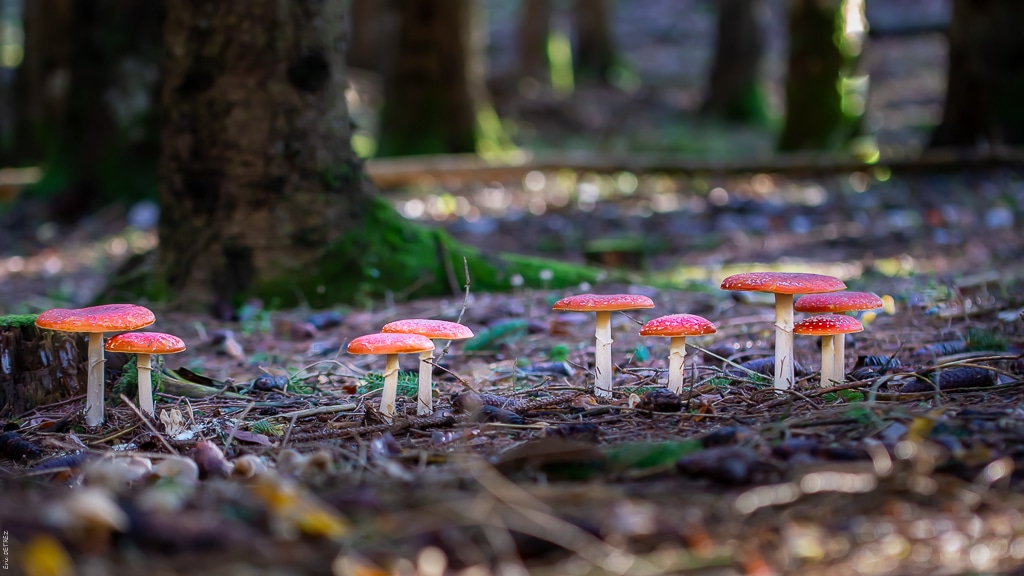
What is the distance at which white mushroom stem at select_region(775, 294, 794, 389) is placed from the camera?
3.43 metres

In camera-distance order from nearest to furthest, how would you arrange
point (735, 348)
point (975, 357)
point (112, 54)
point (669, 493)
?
point (669, 493), point (975, 357), point (735, 348), point (112, 54)

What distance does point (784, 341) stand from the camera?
3.48m

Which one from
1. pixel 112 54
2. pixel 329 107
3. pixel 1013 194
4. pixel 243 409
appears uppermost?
pixel 112 54

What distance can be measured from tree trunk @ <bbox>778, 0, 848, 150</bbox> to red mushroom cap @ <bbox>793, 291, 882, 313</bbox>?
1062 centimetres

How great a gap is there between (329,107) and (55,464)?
320 centimetres

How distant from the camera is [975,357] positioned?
3.67 m

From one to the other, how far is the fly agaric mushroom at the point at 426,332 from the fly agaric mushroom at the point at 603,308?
370 millimetres

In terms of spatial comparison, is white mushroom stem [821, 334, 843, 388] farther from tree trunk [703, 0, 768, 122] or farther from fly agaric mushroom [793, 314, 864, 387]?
tree trunk [703, 0, 768, 122]

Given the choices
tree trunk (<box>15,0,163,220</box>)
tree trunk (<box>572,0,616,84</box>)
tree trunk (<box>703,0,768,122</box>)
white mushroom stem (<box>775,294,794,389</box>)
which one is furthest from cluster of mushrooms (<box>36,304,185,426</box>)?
tree trunk (<box>572,0,616,84</box>)

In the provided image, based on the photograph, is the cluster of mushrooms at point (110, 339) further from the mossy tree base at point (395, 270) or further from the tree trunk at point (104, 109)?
the tree trunk at point (104, 109)

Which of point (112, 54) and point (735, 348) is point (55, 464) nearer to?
point (735, 348)

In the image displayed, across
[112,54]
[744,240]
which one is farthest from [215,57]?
[112,54]

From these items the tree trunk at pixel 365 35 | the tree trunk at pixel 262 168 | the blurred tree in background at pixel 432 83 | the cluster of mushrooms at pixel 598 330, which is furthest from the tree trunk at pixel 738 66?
the cluster of mushrooms at pixel 598 330

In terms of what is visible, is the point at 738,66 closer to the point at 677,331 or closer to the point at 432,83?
the point at 432,83
